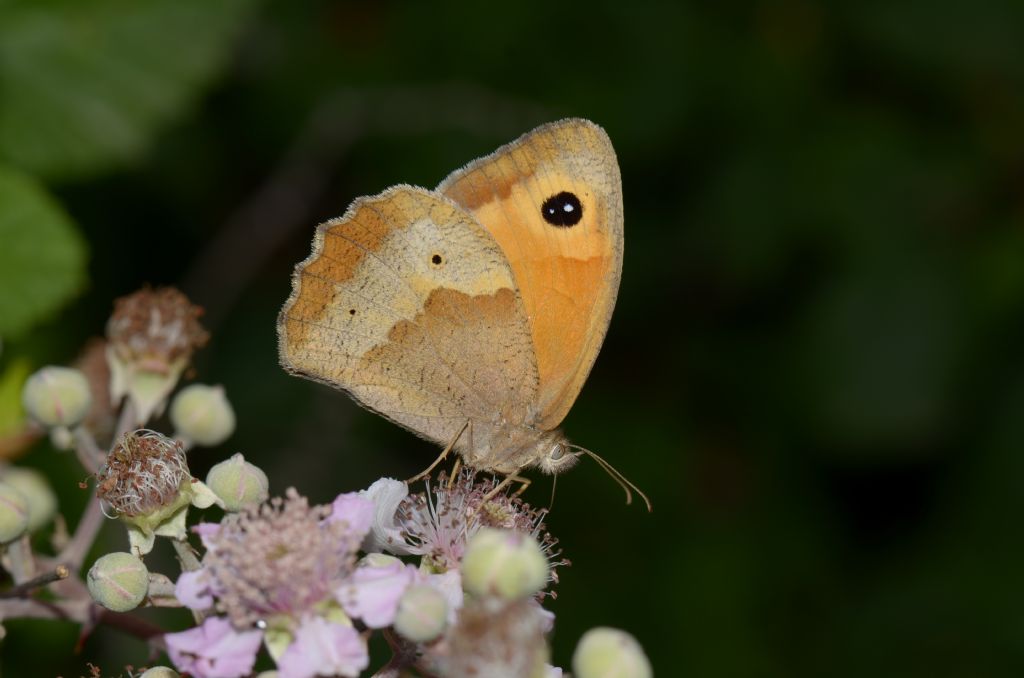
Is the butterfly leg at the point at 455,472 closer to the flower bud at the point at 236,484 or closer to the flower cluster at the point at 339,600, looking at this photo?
the flower cluster at the point at 339,600

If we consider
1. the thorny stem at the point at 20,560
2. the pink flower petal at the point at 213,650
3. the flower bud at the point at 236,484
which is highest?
the flower bud at the point at 236,484

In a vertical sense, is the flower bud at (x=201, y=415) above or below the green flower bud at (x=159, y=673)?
above

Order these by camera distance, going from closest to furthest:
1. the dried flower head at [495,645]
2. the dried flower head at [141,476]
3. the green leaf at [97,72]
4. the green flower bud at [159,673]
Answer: the dried flower head at [495,645]
the green flower bud at [159,673]
the dried flower head at [141,476]
the green leaf at [97,72]

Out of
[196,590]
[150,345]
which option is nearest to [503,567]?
[196,590]

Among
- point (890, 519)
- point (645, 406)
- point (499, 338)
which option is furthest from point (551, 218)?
point (890, 519)

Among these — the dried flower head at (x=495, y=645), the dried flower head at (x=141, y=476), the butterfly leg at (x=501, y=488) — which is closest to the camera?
the dried flower head at (x=495, y=645)

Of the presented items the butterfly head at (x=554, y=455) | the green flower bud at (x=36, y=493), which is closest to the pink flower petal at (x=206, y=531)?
the green flower bud at (x=36, y=493)

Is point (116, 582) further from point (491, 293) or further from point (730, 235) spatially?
point (730, 235)
